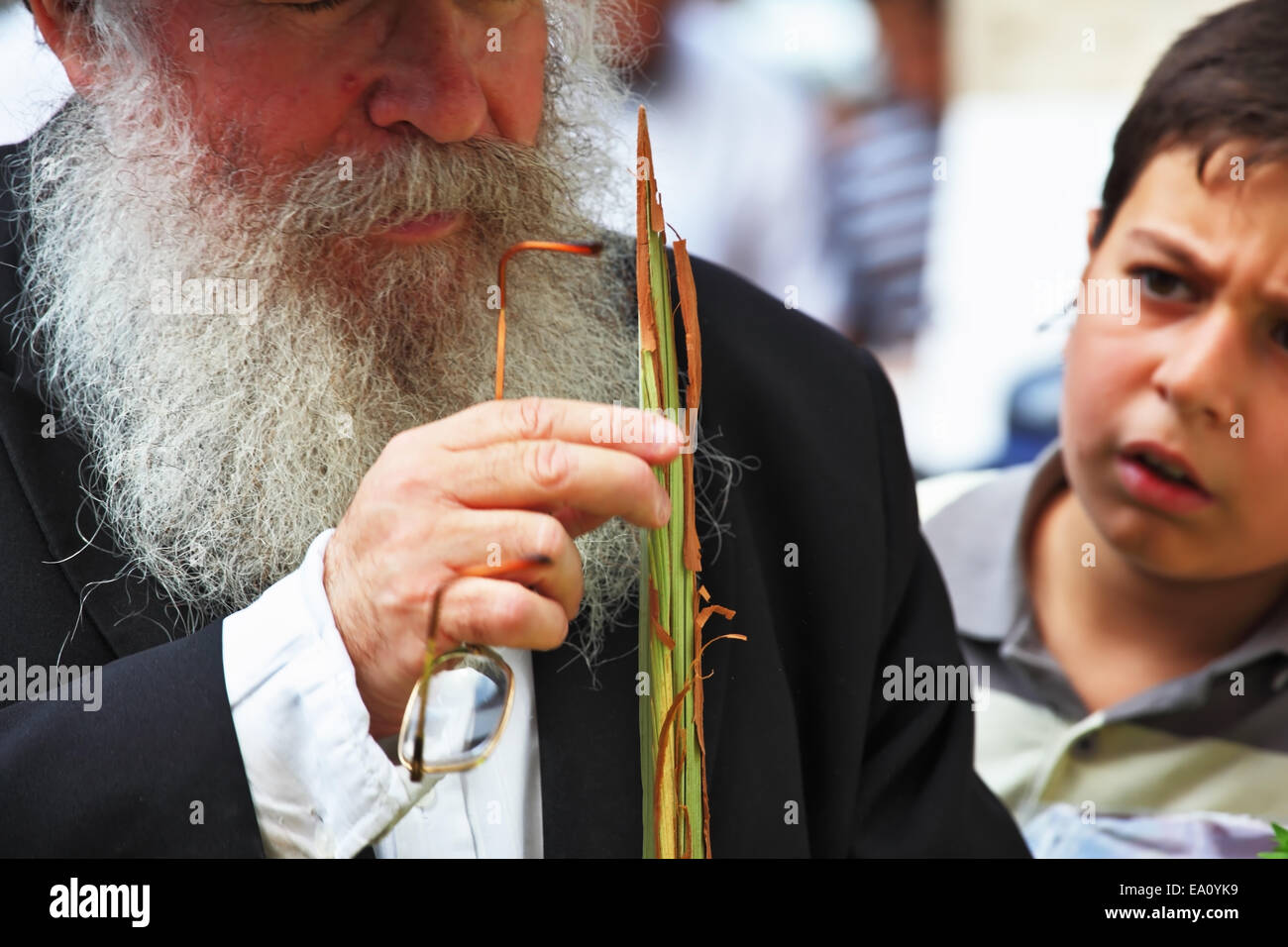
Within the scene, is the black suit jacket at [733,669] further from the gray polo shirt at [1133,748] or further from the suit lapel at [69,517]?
the gray polo shirt at [1133,748]

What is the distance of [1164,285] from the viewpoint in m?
1.95

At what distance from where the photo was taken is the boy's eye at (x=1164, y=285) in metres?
1.93

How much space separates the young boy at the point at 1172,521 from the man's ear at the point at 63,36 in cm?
157

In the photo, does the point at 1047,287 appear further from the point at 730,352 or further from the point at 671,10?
the point at 730,352

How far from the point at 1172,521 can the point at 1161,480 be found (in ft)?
0.22

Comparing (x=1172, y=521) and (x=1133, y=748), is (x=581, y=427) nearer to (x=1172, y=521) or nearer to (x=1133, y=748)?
(x=1172, y=521)

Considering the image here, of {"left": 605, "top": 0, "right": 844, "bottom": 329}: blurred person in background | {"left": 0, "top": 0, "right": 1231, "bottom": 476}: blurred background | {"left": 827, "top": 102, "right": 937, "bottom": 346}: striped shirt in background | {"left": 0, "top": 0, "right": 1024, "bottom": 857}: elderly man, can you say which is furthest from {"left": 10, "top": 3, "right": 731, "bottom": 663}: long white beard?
{"left": 827, "top": 102, "right": 937, "bottom": 346}: striped shirt in background

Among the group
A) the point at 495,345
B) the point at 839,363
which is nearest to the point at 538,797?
the point at 495,345

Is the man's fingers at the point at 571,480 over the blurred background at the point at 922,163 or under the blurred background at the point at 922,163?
under

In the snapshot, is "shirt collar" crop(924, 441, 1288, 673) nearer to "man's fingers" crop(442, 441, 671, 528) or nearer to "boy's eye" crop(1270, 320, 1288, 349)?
"boy's eye" crop(1270, 320, 1288, 349)

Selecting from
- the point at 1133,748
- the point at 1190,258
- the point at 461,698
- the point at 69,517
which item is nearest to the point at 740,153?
the point at 1190,258

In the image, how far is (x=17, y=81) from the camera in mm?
1886

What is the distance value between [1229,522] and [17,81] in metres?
2.03

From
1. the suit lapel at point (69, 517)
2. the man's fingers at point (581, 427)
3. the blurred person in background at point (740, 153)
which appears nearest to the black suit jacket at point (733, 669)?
the suit lapel at point (69, 517)
